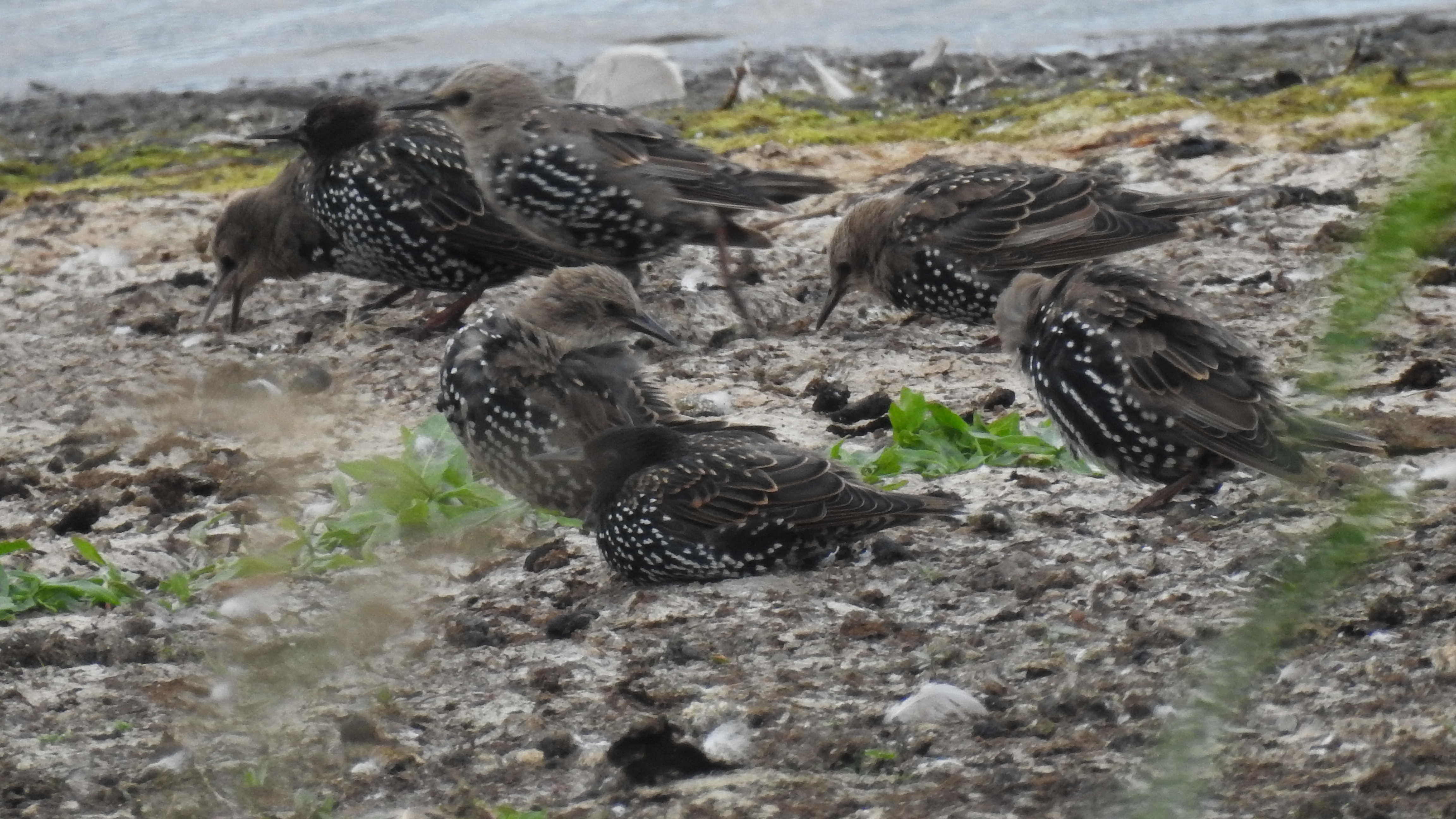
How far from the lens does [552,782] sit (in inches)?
144

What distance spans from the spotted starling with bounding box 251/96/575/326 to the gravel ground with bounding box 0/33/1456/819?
32.3 inches

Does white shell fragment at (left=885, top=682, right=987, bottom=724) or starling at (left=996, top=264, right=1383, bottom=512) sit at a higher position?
starling at (left=996, top=264, right=1383, bottom=512)

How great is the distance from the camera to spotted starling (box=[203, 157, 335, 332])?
27.5ft

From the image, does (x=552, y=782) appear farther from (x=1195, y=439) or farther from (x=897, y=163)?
(x=897, y=163)


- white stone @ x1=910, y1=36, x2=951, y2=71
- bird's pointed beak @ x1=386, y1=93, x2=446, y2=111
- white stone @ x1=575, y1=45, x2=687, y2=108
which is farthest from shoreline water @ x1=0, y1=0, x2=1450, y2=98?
bird's pointed beak @ x1=386, y1=93, x2=446, y2=111

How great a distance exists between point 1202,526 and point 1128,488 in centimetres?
66

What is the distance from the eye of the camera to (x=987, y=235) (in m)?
7.55

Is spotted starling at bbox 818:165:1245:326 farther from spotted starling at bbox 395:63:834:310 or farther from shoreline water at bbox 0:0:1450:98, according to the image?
shoreline water at bbox 0:0:1450:98

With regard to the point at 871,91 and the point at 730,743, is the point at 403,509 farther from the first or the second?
the point at 871,91

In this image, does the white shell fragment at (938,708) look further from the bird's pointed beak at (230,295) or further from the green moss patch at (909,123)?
the green moss patch at (909,123)

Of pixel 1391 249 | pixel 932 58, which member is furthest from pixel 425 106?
A: pixel 1391 249

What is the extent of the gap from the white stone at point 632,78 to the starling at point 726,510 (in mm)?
7246

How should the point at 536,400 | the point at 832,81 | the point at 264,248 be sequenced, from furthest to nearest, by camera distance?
the point at 832,81, the point at 264,248, the point at 536,400

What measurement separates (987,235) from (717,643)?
356cm
